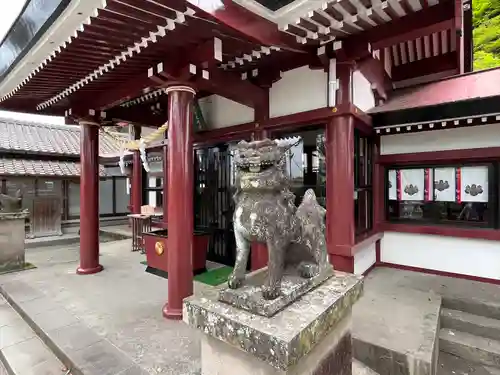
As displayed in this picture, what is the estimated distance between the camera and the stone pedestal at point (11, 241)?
18.0ft

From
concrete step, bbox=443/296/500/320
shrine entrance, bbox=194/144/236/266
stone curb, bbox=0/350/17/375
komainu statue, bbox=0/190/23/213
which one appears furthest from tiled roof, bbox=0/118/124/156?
concrete step, bbox=443/296/500/320

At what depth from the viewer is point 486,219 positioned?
4.19 m

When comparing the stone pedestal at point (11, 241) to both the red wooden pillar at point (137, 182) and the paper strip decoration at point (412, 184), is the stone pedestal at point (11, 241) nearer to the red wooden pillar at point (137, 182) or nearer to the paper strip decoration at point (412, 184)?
the red wooden pillar at point (137, 182)

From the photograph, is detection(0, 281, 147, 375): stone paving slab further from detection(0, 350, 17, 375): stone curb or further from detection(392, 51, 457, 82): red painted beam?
detection(392, 51, 457, 82): red painted beam

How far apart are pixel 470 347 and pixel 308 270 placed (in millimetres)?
2574

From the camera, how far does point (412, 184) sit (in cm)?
475

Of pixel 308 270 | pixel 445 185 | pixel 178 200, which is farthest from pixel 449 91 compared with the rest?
pixel 178 200

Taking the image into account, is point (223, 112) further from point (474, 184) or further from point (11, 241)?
point (11, 241)

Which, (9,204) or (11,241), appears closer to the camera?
(11,241)

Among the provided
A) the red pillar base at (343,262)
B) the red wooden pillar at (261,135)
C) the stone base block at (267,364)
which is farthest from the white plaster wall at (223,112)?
the stone base block at (267,364)

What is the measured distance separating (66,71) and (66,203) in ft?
28.4

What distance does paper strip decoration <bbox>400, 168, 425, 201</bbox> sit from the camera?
467 cm

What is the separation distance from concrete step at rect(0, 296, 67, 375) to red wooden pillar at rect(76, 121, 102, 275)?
5.34ft

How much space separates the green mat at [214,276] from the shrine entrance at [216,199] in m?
0.37
